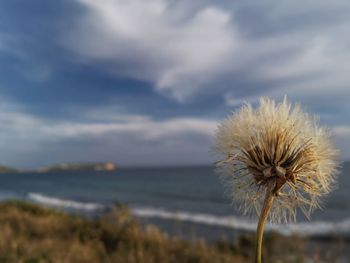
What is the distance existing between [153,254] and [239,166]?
1034cm

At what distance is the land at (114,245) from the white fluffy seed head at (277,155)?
25.1 feet

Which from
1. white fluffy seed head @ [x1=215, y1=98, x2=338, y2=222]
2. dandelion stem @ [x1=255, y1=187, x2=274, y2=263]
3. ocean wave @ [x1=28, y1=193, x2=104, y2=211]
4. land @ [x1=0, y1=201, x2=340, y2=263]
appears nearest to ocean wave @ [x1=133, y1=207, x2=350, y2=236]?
land @ [x1=0, y1=201, x2=340, y2=263]

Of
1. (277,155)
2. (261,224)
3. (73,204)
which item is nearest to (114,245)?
(277,155)

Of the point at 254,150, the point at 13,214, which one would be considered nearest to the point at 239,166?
the point at 254,150

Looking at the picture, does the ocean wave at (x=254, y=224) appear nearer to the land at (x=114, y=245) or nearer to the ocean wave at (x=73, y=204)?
the land at (x=114, y=245)

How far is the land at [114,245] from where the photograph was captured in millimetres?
9328

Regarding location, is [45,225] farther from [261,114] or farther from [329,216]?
[329,216]

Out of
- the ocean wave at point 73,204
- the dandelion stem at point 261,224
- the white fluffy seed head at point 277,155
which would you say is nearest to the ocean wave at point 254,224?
the ocean wave at point 73,204

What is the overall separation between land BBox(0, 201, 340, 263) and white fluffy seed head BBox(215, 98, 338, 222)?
7636 mm

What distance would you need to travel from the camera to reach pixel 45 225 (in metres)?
14.5

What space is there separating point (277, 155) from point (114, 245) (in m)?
12.0

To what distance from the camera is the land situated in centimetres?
933

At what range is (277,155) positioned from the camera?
1253 mm

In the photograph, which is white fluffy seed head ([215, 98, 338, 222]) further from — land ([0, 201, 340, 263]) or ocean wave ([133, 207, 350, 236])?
ocean wave ([133, 207, 350, 236])
